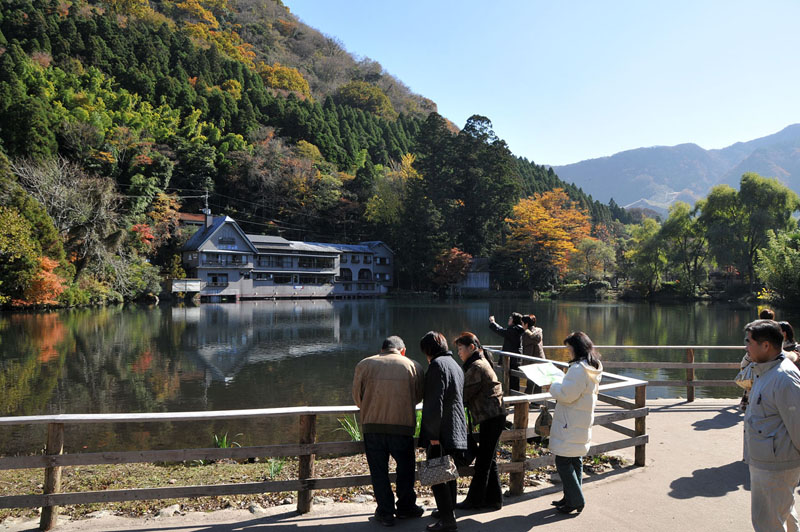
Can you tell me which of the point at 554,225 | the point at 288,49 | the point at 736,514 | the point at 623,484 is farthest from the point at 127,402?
the point at 288,49

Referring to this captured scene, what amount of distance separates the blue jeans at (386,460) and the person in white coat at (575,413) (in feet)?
3.81

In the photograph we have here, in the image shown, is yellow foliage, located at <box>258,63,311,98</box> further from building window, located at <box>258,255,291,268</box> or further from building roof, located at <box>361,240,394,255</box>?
building window, located at <box>258,255,291,268</box>

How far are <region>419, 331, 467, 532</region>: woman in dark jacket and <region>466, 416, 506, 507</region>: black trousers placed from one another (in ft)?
1.09

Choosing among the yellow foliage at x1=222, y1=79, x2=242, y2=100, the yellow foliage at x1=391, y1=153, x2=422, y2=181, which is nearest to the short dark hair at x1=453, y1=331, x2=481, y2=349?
the yellow foliage at x1=391, y1=153, x2=422, y2=181

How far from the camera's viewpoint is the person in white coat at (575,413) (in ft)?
12.0

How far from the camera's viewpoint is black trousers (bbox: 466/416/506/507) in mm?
3789

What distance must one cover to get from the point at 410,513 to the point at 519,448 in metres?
1.10

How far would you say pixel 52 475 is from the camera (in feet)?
11.6

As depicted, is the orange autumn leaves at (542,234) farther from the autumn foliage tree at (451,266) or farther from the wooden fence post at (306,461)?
the wooden fence post at (306,461)

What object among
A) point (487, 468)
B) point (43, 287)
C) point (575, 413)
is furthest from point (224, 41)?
point (575, 413)

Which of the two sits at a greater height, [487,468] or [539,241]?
[539,241]

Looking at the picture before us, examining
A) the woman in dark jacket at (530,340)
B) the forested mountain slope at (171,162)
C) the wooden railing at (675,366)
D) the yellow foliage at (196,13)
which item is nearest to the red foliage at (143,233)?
the forested mountain slope at (171,162)

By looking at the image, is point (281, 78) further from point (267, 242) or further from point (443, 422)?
point (443, 422)

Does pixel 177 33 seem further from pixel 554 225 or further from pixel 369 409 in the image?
pixel 369 409
